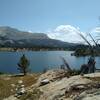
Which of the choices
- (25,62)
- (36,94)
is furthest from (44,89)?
(25,62)

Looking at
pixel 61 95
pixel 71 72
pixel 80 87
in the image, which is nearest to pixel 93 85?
pixel 80 87

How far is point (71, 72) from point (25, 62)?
46141 millimetres

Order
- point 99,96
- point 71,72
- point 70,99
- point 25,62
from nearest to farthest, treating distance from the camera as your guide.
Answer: point 99,96 < point 70,99 < point 71,72 < point 25,62

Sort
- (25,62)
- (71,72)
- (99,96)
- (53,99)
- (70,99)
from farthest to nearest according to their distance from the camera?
(25,62) < (71,72) < (53,99) < (70,99) < (99,96)

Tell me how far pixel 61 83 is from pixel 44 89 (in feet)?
4.16

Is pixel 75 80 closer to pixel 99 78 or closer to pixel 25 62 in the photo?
pixel 99 78

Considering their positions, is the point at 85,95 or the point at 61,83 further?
the point at 61,83

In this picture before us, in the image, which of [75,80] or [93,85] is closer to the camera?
[93,85]

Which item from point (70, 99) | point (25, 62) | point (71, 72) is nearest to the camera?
point (70, 99)

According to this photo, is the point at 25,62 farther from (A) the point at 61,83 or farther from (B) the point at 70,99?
(B) the point at 70,99

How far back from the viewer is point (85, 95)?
44.9 feet

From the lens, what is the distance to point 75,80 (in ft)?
61.0

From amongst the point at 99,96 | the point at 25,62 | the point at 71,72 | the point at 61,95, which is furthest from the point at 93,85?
the point at 25,62

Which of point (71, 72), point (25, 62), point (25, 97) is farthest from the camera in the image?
point (25, 62)
